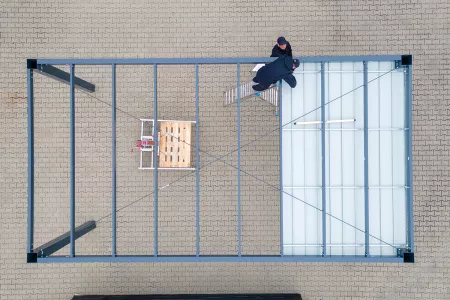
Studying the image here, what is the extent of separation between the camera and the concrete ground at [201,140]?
333 inches

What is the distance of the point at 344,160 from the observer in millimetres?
6328

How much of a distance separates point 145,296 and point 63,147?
387cm

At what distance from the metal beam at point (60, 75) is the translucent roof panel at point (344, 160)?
13.5 ft

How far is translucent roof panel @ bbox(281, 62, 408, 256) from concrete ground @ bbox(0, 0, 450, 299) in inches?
87.7

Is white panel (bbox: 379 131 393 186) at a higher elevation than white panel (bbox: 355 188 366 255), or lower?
higher

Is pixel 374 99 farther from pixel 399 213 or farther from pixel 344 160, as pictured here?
pixel 399 213

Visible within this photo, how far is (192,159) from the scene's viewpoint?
8.52 metres

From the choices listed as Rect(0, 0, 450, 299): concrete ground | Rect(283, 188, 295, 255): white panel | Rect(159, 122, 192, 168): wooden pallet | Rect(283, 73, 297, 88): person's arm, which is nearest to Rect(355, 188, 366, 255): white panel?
Rect(283, 188, 295, 255): white panel

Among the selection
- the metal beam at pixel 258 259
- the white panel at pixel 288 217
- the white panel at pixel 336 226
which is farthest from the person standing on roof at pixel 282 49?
the metal beam at pixel 258 259

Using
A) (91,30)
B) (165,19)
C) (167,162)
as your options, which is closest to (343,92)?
(167,162)

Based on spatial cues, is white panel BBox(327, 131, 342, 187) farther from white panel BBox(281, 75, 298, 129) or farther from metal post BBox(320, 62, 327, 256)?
white panel BBox(281, 75, 298, 129)

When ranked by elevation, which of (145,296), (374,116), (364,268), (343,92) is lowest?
(145,296)

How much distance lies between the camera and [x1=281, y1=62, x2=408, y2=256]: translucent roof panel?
628 centimetres

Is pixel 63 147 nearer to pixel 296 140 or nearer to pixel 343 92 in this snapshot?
pixel 296 140
